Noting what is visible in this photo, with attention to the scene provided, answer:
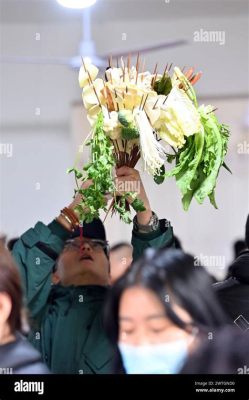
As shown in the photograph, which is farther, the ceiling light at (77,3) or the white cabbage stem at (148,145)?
the ceiling light at (77,3)

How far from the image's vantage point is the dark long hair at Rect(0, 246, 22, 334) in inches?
88.8

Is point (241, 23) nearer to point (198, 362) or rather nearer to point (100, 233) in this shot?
point (100, 233)

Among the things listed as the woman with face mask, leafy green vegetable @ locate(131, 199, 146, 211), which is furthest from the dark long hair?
leafy green vegetable @ locate(131, 199, 146, 211)

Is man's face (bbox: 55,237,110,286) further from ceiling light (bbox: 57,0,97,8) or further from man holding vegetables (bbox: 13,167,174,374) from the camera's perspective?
ceiling light (bbox: 57,0,97,8)

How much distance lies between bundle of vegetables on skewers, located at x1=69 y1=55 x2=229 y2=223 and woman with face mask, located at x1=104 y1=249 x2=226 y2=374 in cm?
21

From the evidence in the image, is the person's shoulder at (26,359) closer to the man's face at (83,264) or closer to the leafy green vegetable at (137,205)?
the man's face at (83,264)

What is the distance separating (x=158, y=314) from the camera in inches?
87.7

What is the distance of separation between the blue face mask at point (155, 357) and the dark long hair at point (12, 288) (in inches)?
13.8

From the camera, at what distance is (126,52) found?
241cm

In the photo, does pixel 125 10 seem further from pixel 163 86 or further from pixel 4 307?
pixel 4 307

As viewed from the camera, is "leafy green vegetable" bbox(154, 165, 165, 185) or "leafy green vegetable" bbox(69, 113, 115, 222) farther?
"leafy green vegetable" bbox(154, 165, 165, 185)

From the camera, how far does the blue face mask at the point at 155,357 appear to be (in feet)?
7.30

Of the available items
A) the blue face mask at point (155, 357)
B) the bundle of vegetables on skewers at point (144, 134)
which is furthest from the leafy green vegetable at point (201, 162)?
the blue face mask at point (155, 357)
